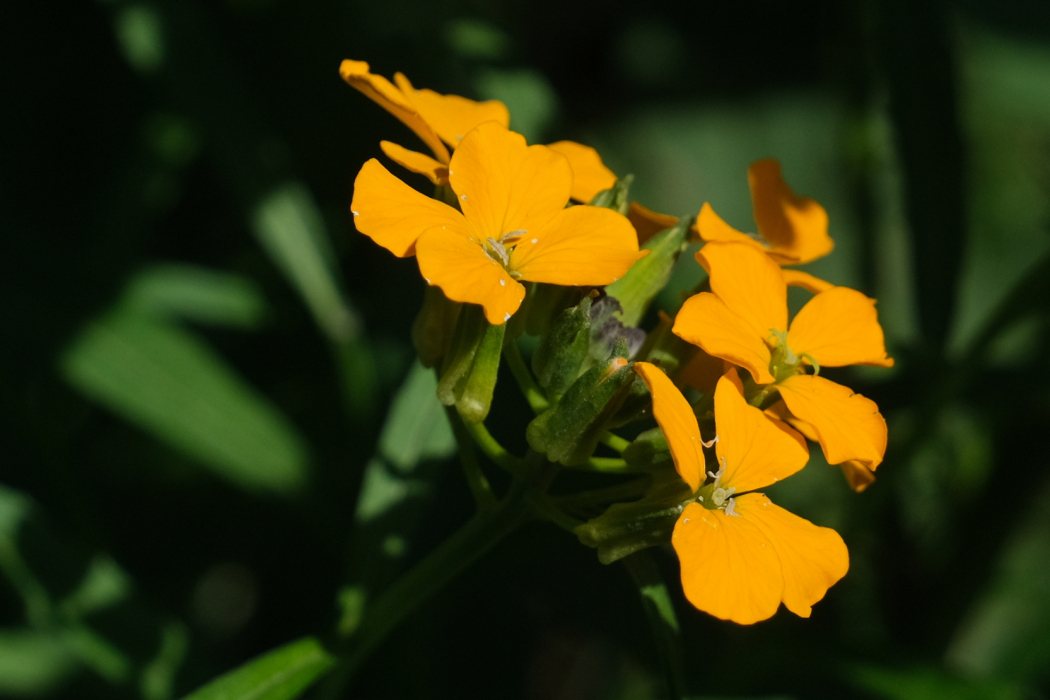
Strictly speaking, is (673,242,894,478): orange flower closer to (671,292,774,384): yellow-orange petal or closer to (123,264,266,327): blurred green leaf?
(671,292,774,384): yellow-orange petal

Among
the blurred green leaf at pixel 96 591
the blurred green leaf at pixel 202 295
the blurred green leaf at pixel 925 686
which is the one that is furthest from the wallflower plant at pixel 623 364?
the blurred green leaf at pixel 202 295

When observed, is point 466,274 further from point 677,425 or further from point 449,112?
point 449,112

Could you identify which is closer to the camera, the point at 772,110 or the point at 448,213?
the point at 448,213

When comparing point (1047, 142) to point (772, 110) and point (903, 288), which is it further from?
point (772, 110)

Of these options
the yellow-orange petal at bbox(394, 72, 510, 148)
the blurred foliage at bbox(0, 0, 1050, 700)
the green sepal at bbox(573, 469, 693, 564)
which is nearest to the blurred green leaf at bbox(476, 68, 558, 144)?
the blurred foliage at bbox(0, 0, 1050, 700)

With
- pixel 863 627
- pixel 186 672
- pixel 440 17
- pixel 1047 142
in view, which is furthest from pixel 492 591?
pixel 1047 142

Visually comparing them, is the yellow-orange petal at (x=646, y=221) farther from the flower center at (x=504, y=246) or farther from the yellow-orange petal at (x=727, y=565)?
the yellow-orange petal at (x=727, y=565)

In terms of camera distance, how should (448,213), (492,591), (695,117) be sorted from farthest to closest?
(695,117) → (492,591) → (448,213)

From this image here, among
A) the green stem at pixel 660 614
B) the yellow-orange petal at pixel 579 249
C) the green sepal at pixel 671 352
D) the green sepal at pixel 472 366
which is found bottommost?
the green stem at pixel 660 614
